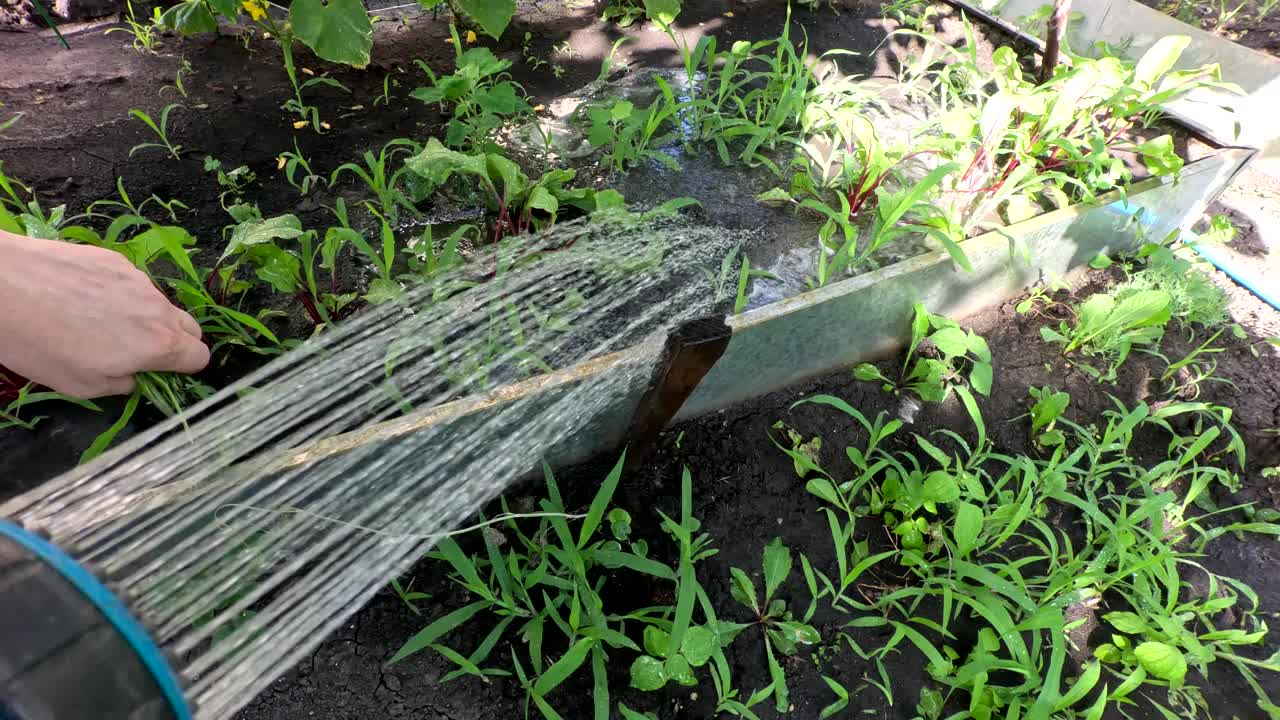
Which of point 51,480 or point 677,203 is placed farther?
point 677,203

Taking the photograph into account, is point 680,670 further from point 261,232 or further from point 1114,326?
point 1114,326

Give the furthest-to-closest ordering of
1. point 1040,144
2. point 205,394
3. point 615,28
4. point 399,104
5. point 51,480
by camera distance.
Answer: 1. point 615,28
2. point 399,104
3. point 1040,144
4. point 205,394
5. point 51,480

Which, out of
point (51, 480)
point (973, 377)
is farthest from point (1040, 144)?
point (51, 480)

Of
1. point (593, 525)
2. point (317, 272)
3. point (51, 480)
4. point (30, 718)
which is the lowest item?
point (593, 525)

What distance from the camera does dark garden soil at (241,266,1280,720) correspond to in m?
1.29

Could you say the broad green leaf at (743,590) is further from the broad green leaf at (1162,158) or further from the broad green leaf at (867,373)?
the broad green leaf at (1162,158)

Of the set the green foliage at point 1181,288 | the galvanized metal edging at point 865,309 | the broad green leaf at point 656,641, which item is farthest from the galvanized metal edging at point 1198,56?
the broad green leaf at point 656,641

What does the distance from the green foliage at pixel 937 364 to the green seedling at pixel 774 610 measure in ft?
2.40

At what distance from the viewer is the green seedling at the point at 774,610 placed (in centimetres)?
144

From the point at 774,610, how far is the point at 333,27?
2261mm

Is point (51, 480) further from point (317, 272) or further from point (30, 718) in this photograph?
point (30, 718)

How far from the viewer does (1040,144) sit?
2.27 m

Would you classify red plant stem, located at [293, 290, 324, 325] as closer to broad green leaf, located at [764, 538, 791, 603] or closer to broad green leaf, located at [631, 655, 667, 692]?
broad green leaf, located at [631, 655, 667, 692]

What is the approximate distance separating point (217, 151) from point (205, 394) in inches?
44.6
